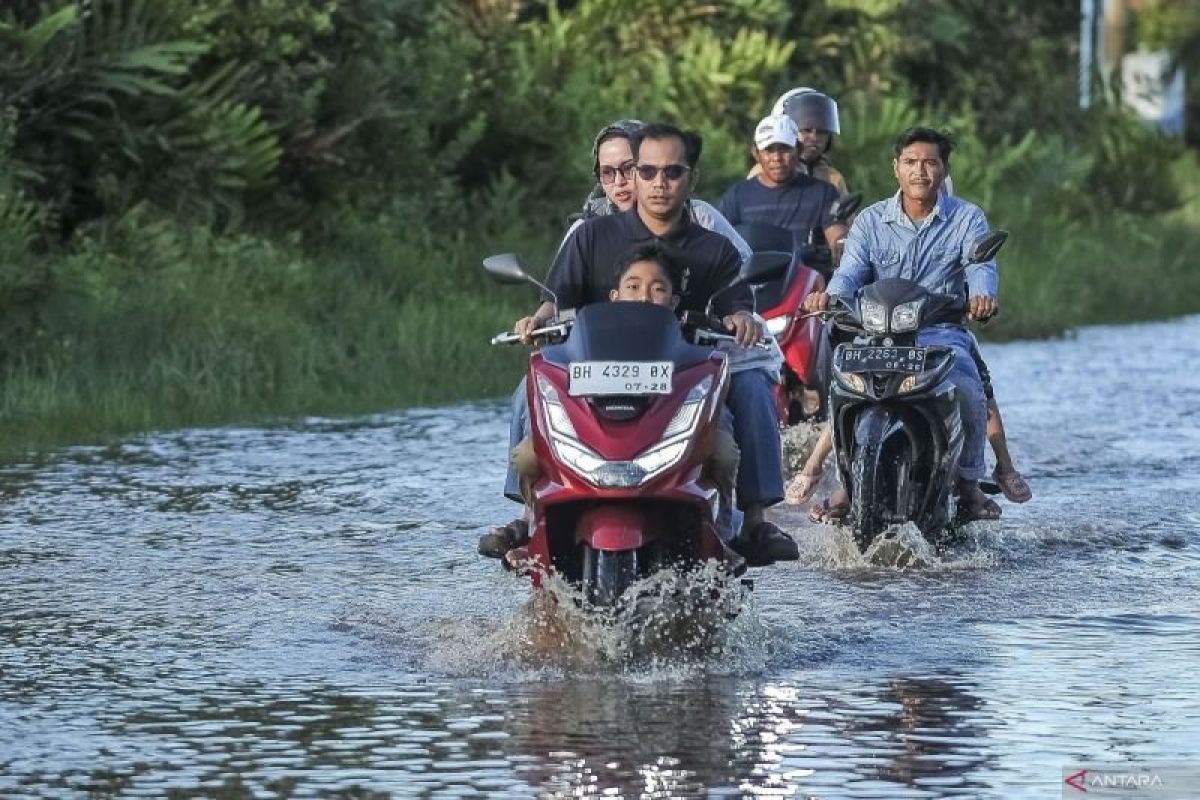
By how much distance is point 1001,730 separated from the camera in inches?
325

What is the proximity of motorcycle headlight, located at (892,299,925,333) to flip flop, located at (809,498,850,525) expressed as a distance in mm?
724

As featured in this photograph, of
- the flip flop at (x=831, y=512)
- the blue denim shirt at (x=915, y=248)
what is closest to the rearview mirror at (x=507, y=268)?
the flip flop at (x=831, y=512)

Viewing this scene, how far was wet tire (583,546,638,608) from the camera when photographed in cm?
933

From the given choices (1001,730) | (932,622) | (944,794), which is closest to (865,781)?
(944,794)

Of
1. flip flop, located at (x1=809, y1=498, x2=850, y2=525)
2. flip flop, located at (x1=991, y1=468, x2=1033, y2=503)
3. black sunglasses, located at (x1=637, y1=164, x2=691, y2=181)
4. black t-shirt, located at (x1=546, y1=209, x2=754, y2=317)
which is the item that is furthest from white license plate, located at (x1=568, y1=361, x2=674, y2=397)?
flip flop, located at (x1=991, y1=468, x2=1033, y2=503)

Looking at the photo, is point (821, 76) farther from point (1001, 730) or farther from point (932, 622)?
point (1001, 730)

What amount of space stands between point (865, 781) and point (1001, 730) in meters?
0.81

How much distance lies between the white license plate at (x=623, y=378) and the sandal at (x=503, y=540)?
2.52 ft

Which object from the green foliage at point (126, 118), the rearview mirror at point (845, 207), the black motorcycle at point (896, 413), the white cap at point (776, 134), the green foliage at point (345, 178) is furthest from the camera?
the green foliage at point (126, 118)

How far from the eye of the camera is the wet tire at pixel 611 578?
933 cm

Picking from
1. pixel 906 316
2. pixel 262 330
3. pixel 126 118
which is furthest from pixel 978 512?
pixel 126 118

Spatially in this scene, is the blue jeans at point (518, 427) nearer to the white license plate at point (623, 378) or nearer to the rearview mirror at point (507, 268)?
the rearview mirror at point (507, 268)

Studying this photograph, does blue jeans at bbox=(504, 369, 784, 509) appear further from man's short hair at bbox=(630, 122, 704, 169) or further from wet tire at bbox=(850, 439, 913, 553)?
wet tire at bbox=(850, 439, 913, 553)

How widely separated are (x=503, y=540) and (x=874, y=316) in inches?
101
